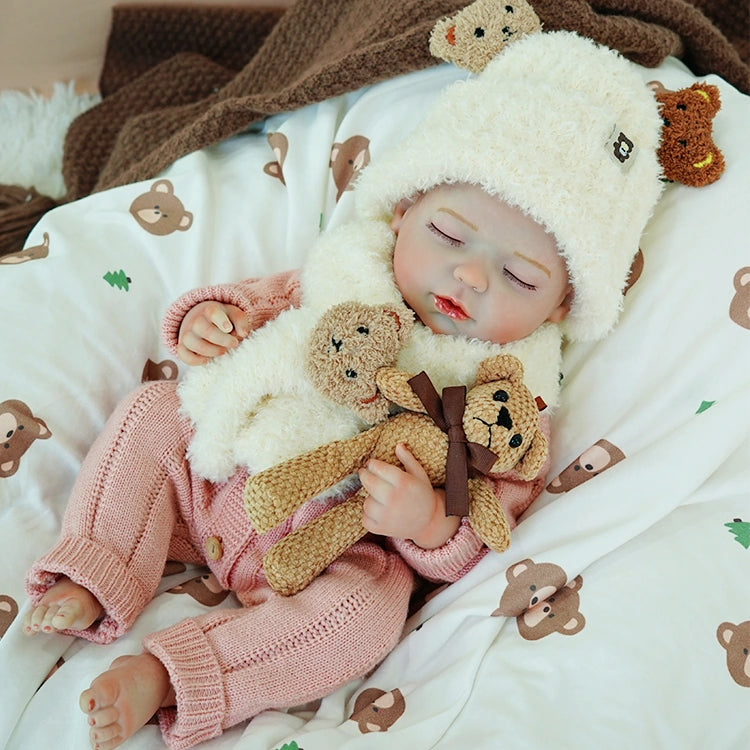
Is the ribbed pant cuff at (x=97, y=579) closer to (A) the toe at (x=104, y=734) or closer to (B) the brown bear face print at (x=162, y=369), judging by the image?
(A) the toe at (x=104, y=734)

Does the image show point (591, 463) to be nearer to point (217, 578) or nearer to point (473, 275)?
point (473, 275)

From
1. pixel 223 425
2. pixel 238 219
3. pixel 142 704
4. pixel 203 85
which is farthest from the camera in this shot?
pixel 203 85

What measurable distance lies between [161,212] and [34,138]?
0.47m

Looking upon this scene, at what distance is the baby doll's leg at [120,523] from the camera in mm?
907

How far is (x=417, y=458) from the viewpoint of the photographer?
0.92m

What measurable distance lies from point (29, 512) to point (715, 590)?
827mm

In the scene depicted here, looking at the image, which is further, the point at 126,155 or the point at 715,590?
the point at 126,155

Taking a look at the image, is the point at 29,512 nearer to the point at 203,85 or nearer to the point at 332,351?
the point at 332,351

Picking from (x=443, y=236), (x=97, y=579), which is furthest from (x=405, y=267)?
(x=97, y=579)

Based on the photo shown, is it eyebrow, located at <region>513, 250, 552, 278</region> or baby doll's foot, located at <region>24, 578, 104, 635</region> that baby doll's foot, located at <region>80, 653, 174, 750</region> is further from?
eyebrow, located at <region>513, 250, 552, 278</region>

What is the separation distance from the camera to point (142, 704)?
849mm

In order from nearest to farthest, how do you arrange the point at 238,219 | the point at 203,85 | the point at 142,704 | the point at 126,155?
the point at 142,704
the point at 238,219
the point at 126,155
the point at 203,85

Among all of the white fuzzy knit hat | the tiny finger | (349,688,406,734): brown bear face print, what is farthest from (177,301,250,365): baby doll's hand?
(349,688,406,734): brown bear face print

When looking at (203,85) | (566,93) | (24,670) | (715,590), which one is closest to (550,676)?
(715,590)
